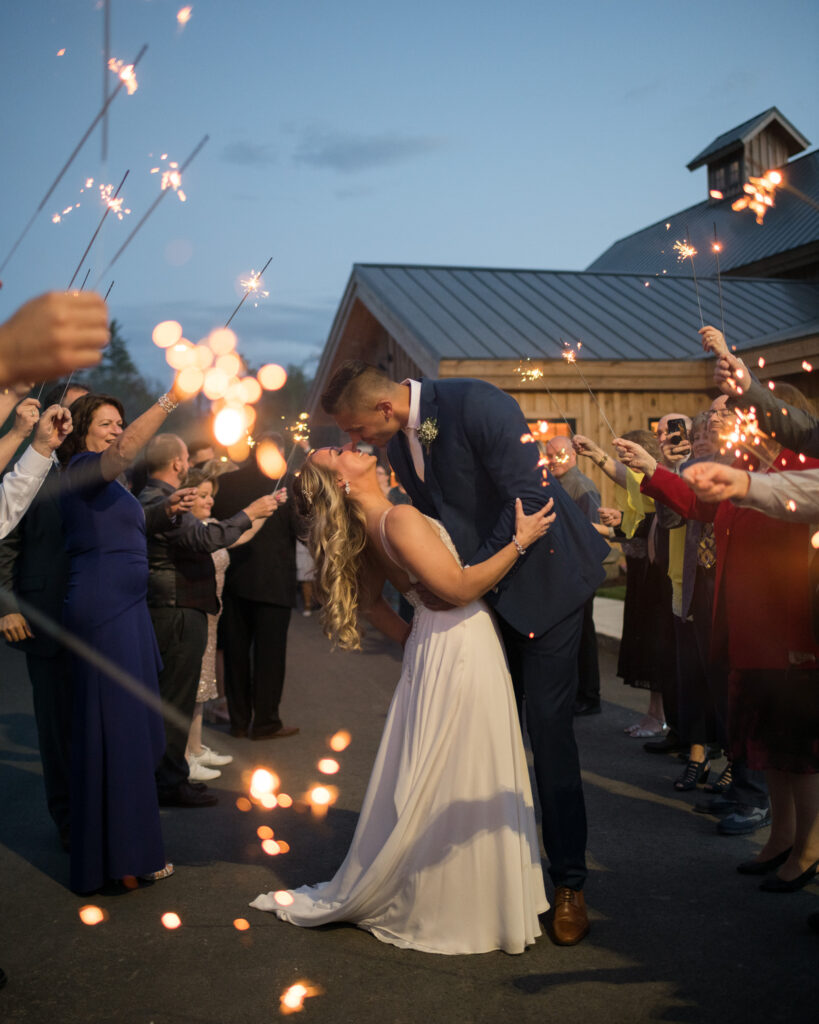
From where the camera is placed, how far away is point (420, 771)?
147 inches

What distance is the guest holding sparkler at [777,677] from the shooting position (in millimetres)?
4090

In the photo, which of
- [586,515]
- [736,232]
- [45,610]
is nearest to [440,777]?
[45,610]

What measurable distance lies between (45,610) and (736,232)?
27.3 m

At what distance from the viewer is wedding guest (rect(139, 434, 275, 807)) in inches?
226

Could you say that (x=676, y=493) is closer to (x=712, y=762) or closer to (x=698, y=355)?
(x=712, y=762)

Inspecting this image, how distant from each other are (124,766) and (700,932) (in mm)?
2676

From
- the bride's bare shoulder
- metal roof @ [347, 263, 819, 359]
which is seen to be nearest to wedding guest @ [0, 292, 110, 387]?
the bride's bare shoulder

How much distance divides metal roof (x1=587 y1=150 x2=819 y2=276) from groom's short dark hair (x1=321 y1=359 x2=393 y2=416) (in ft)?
68.8

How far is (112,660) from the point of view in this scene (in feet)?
14.7

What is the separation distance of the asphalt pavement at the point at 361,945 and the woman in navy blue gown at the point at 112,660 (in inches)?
9.3

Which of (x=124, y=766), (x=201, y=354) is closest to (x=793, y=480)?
(x=201, y=354)

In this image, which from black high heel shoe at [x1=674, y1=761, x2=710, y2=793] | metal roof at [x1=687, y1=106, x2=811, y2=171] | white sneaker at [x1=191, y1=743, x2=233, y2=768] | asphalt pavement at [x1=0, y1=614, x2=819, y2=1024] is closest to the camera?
asphalt pavement at [x1=0, y1=614, x2=819, y2=1024]

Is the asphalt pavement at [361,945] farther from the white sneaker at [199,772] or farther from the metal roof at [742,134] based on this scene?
the metal roof at [742,134]

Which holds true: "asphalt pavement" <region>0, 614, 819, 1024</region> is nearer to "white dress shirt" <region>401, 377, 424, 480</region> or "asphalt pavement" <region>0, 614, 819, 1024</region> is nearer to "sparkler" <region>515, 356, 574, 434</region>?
"white dress shirt" <region>401, 377, 424, 480</region>
